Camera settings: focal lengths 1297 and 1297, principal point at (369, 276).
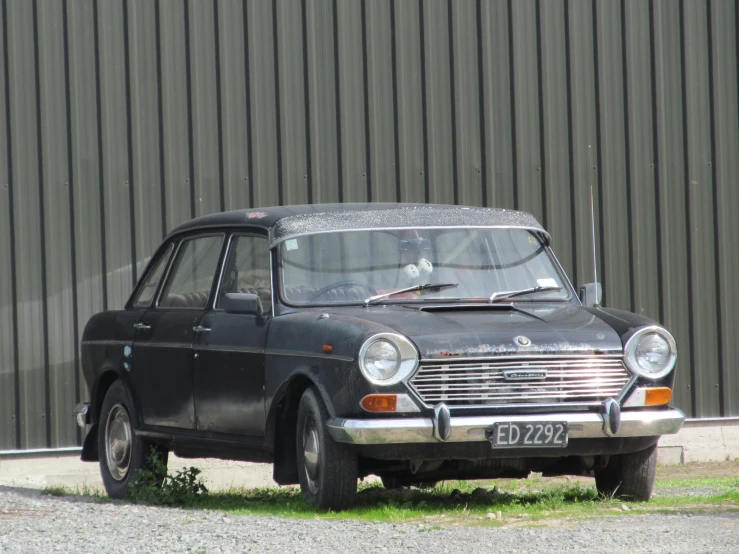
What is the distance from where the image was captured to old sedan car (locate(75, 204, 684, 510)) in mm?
6625

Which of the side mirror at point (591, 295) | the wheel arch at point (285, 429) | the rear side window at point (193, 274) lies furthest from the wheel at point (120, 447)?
the side mirror at point (591, 295)

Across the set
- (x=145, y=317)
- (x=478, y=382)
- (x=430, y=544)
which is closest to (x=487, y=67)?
(x=145, y=317)

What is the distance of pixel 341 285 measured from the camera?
757 cm

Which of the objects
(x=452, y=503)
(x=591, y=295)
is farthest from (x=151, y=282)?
(x=591, y=295)

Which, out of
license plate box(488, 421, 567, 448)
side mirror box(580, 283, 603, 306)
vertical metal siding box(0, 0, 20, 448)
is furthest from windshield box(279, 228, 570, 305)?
vertical metal siding box(0, 0, 20, 448)

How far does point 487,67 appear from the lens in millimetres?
12344

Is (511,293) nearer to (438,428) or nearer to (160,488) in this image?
(438,428)

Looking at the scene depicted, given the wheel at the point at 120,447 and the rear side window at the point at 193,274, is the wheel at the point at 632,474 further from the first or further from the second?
the wheel at the point at 120,447

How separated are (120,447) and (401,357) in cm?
304

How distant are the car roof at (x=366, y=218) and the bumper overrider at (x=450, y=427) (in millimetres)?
1569

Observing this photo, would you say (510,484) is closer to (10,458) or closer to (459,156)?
(459,156)

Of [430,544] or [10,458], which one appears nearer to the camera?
[430,544]

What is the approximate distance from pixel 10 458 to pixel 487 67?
5.64 meters

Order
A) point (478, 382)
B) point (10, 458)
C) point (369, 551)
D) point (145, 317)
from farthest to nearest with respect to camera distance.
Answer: point (10, 458) → point (145, 317) → point (478, 382) → point (369, 551)
